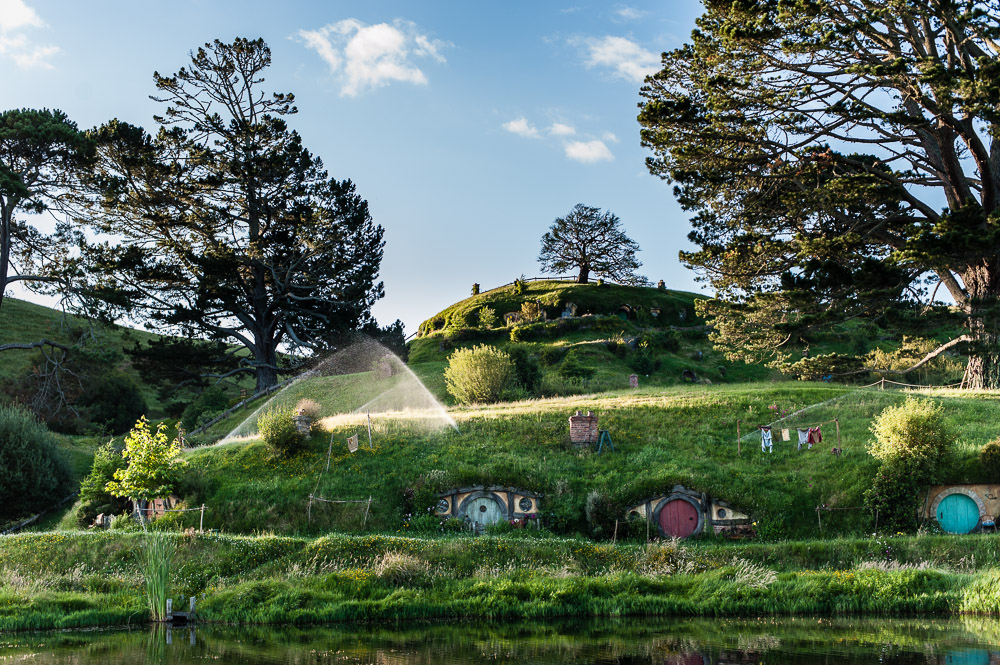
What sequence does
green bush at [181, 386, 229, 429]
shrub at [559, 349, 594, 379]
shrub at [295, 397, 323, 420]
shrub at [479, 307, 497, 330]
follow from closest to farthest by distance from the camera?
shrub at [295, 397, 323, 420], green bush at [181, 386, 229, 429], shrub at [559, 349, 594, 379], shrub at [479, 307, 497, 330]

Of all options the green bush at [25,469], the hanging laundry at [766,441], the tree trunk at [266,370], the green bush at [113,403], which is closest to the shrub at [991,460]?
the hanging laundry at [766,441]

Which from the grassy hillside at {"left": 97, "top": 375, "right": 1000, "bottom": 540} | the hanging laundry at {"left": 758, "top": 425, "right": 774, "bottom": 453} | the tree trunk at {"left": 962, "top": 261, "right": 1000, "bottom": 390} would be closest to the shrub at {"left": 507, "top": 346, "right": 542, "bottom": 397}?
the grassy hillside at {"left": 97, "top": 375, "right": 1000, "bottom": 540}

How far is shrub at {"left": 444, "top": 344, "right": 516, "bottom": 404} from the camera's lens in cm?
4419

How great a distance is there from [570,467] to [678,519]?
15.5ft

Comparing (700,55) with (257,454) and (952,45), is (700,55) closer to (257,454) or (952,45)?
(952,45)

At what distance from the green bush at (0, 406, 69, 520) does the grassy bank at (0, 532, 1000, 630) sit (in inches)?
371

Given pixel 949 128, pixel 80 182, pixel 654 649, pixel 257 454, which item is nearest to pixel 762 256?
pixel 949 128

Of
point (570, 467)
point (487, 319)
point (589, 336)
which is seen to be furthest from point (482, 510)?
point (487, 319)

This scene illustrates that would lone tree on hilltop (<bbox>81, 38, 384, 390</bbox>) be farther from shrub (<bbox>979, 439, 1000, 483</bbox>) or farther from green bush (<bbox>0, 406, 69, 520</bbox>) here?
shrub (<bbox>979, 439, 1000, 483</bbox>)

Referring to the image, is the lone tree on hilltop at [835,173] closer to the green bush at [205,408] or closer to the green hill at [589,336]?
the green hill at [589,336]

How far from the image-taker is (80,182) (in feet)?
145

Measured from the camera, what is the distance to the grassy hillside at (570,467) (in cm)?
2592

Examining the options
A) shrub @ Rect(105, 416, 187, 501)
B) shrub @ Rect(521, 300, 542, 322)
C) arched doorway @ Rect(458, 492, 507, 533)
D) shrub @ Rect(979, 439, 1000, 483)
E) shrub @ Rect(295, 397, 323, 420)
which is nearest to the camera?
shrub @ Rect(979, 439, 1000, 483)

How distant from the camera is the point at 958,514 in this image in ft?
81.3
